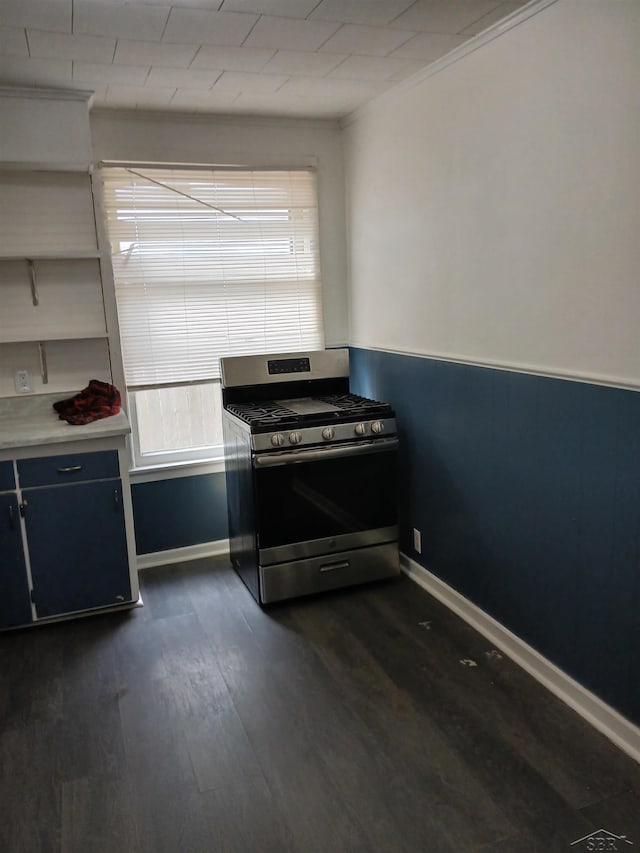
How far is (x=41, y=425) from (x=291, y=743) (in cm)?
180

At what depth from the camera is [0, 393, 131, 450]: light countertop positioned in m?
2.77

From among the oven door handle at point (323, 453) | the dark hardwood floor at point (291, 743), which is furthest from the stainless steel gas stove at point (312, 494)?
the dark hardwood floor at point (291, 743)

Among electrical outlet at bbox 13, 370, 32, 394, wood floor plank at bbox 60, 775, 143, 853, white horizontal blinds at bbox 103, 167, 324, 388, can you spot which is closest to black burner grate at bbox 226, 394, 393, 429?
white horizontal blinds at bbox 103, 167, 324, 388

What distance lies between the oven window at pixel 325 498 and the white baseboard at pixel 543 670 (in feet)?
1.38

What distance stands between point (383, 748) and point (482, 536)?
3.21 feet

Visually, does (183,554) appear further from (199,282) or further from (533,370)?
(533,370)

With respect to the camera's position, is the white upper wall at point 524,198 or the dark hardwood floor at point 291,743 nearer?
the dark hardwood floor at point 291,743

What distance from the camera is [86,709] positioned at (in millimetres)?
2361

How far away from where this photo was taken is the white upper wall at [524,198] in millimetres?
1902

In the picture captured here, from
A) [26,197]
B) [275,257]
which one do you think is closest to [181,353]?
[275,257]

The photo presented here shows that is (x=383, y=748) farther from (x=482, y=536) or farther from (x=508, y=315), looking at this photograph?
(x=508, y=315)

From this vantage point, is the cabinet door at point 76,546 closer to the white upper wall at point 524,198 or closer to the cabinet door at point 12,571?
the cabinet door at point 12,571

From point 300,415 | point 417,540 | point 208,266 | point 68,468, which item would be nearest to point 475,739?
point 417,540

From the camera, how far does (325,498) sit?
306 cm
